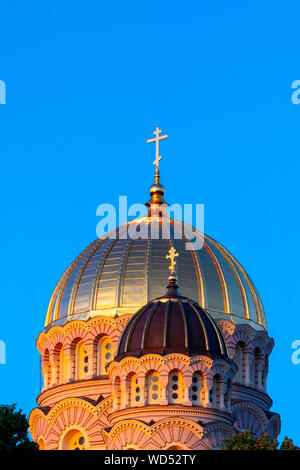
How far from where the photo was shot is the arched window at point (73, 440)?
63.1 meters

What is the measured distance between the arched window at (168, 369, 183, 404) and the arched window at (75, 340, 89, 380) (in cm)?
878

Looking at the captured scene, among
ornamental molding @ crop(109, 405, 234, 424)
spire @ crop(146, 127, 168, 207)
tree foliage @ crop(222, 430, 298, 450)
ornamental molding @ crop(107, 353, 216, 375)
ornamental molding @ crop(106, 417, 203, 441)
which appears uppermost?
spire @ crop(146, 127, 168, 207)

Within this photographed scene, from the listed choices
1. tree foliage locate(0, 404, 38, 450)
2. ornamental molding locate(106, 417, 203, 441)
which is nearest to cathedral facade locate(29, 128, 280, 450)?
ornamental molding locate(106, 417, 203, 441)

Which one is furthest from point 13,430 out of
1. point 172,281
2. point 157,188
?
point 157,188

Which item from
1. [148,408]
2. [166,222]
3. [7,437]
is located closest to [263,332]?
[166,222]

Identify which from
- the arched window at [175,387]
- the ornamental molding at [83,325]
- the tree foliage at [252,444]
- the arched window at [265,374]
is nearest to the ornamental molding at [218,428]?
the arched window at [175,387]

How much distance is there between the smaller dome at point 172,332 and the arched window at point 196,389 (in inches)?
35.0

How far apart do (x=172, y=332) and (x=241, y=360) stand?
9.41 meters

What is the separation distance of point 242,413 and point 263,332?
4.52m

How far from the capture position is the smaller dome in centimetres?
5716

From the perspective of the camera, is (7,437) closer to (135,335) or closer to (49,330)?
(135,335)

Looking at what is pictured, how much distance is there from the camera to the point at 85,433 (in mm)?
62688

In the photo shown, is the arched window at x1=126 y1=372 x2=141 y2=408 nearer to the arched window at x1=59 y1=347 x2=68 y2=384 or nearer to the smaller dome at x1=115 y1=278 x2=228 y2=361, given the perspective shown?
the smaller dome at x1=115 y1=278 x2=228 y2=361
